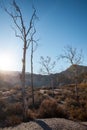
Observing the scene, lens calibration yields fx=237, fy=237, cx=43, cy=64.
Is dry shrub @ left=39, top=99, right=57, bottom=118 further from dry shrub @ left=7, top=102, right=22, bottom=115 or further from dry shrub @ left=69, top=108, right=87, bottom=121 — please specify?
dry shrub @ left=7, top=102, right=22, bottom=115

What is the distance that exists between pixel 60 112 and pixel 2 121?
4.88 metres

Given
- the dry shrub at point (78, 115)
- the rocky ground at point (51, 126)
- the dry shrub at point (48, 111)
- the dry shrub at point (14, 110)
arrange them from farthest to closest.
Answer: the dry shrub at point (14, 110), the dry shrub at point (48, 111), the dry shrub at point (78, 115), the rocky ground at point (51, 126)

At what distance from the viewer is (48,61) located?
146ft

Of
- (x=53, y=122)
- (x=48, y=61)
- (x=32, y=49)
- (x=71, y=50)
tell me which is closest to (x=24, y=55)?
(x=53, y=122)

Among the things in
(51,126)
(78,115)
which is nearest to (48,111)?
(78,115)

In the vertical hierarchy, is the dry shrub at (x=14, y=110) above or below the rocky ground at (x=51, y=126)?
above

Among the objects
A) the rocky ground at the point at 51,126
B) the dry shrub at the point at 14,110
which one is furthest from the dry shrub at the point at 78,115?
the dry shrub at the point at 14,110

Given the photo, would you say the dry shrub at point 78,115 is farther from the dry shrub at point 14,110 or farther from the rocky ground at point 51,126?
the dry shrub at point 14,110

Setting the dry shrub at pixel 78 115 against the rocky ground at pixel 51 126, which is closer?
the rocky ground at pixel 51 126

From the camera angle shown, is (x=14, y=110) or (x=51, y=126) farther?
(x=14, y=110)

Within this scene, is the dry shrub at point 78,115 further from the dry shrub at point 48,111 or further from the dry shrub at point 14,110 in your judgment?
the dry shrub at point 14,110

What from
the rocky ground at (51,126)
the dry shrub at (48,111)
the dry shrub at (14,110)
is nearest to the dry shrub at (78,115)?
the dry shrub at (48,111)

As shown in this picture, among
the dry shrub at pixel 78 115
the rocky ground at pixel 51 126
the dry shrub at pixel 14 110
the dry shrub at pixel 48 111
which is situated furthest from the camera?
the dry shrub at pixel 14 110

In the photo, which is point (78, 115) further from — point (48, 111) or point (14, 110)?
point (14, 110)
